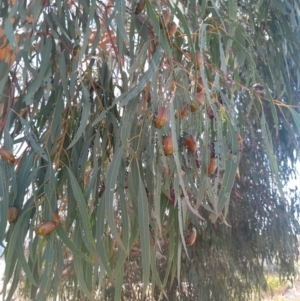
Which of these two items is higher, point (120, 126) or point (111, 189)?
point (120, 126)

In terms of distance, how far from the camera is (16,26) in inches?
48.5

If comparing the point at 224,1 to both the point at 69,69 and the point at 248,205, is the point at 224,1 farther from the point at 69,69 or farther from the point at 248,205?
the point at 248,205

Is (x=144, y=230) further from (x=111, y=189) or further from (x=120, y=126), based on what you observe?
(x=120, y=126)

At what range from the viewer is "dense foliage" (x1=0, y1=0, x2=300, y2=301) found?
90 centimetres

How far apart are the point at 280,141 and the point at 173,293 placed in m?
0.80

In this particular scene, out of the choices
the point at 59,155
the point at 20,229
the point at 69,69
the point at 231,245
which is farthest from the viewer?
the point at 231,245

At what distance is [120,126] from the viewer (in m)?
1.01

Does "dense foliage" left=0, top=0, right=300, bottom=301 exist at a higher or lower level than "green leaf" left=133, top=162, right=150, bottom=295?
higher

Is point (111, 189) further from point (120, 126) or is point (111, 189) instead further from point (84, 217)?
point (120, 126)

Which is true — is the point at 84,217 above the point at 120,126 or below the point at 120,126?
below

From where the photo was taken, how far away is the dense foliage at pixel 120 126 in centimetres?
90

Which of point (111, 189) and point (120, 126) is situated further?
point (120, 126)

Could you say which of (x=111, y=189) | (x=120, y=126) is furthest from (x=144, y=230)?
(x=120, y=126)

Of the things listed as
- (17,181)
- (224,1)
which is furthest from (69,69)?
(224,1)
